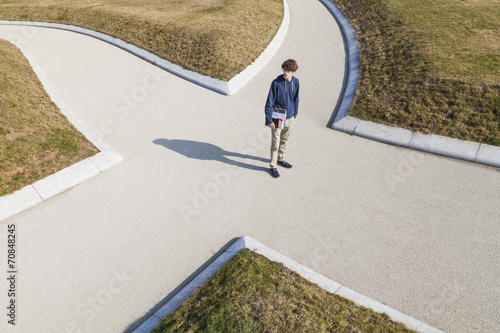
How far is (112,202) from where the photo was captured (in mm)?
6336

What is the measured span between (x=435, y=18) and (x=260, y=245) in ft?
36.5

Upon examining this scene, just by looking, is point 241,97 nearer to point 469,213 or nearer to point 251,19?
point 251,19

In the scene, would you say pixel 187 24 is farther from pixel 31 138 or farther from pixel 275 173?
pixel 275 173

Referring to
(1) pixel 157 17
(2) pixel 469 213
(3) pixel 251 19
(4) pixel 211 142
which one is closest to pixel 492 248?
(2) pixel 469 213

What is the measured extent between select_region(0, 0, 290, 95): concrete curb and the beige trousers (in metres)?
3.65

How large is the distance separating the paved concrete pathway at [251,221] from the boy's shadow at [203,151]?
0.04 meters

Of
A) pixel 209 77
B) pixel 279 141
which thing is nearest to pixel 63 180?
pixel 279 141

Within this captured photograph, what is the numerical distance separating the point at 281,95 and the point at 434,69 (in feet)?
16.3

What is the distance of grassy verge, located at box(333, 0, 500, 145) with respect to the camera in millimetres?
6934

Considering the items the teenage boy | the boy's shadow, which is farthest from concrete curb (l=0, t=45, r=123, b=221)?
the teenage boy

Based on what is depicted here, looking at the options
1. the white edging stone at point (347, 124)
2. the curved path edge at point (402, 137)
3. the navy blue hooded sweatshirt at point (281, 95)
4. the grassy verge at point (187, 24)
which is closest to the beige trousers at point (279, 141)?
the navy blue hooded sweatshirt at point (281, 95)

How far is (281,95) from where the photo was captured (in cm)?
600

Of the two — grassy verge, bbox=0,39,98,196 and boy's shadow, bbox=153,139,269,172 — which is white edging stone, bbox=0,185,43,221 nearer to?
grassy verge, bbox=0,39,98,196

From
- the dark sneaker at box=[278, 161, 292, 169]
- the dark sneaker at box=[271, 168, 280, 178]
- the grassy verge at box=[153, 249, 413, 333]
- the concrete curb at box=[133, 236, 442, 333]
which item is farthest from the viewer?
the dark sneaker at box=[278, 161, 292, 169]
